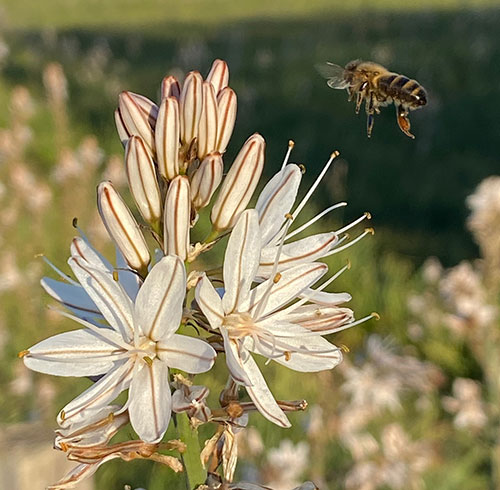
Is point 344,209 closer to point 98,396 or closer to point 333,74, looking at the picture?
point 333,74

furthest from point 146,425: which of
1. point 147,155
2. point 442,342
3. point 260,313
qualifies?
point 442,342

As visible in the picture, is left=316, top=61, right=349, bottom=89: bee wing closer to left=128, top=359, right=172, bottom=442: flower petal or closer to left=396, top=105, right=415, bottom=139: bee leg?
left=396, top=105, right=415, bottom=139: bee leg

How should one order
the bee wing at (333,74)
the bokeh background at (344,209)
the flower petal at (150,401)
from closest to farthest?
1. the flower petal at (150,401)
2. the bee wing at (333,74)
3. the bokeh background at (344,209)

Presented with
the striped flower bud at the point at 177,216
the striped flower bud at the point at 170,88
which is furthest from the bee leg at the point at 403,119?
the striped flower bud at the point at 177,216

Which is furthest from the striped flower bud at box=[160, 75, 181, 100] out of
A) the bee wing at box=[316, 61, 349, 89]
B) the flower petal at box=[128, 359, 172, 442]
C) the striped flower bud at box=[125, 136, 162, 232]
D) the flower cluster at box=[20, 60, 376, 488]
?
the bee wing at box=[316, 61, 349, 89]

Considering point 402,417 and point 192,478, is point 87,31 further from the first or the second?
point 192,478

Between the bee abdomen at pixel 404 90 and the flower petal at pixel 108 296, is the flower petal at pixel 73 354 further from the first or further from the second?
the bee abdomen at pixel 404 90

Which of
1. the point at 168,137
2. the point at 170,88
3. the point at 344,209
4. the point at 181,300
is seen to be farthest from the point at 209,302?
the point at 344,209
